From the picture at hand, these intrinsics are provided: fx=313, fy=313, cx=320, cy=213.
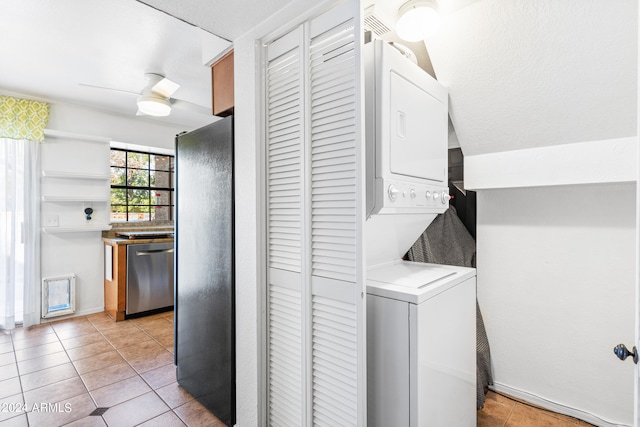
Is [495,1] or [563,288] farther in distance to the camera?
[563,288]

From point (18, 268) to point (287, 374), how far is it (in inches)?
151

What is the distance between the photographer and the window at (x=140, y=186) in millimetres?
4617

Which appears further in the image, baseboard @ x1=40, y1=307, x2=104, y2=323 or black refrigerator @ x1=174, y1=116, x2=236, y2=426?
baseboard @ x1=40, y1=307, x2=104, y2=323

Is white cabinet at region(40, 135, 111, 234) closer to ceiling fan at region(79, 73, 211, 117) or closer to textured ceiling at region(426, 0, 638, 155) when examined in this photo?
ceiling fan at region(79, 73, 211, 117)

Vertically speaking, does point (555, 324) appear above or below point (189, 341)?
above

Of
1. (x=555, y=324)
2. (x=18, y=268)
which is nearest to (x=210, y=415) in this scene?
(x=555, y=324)

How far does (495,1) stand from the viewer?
5.45 feet

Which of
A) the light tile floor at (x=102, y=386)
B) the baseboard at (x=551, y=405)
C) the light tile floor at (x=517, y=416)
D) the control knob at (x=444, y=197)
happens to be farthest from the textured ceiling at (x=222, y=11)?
the baseboard at (x=551, y=405)

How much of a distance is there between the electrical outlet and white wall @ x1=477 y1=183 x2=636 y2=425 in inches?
184

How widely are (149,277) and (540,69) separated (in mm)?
4385

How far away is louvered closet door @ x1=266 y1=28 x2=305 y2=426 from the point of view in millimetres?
1481

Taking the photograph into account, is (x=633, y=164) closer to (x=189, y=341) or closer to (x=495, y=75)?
(x=495, y=75)

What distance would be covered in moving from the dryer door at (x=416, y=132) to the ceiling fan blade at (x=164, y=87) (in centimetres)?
226

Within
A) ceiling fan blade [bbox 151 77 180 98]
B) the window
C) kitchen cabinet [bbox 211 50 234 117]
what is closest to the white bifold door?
kitchen cabinet [bbox 211 50 234 117]
